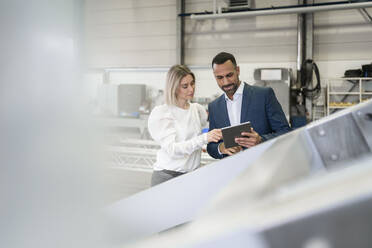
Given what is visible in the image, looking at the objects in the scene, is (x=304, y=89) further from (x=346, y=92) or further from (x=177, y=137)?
(x=177, y=137)

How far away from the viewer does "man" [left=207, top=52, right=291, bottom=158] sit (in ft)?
4.62

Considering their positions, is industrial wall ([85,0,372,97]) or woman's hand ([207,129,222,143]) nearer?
woman's hand ([207,129,222,143])

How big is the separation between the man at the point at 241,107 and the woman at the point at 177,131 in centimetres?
9

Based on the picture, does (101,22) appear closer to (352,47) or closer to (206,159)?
(206,159)

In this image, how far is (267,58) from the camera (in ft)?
15.7

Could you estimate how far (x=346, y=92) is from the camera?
169 inches

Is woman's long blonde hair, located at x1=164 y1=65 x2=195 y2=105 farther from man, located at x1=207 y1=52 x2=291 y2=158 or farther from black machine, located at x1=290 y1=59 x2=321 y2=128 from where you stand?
black machine, located at x1=290 y1=59 x2=321 y2=128

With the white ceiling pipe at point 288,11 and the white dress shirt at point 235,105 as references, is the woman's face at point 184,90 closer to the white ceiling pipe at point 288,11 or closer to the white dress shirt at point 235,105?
the white dress shirt at point 235,105

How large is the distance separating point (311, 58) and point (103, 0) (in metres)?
4.67

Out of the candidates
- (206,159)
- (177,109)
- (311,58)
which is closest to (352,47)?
(311,58)

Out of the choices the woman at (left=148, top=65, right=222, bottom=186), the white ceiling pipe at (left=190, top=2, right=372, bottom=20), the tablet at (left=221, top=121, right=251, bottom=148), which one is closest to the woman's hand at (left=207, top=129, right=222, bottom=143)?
the woman at (left=148, top=65, right=222, bottom=186)

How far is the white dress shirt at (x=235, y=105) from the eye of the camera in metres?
1.47

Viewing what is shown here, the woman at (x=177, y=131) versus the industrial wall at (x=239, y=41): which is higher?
the industrial wall at (x=239, y=41)

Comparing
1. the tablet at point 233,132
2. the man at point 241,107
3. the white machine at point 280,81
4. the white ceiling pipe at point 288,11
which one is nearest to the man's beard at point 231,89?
the man at point 241,107
